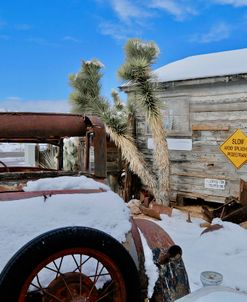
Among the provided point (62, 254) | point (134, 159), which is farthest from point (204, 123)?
point (62, 254)

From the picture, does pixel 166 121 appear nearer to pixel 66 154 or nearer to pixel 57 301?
pixel 66 154

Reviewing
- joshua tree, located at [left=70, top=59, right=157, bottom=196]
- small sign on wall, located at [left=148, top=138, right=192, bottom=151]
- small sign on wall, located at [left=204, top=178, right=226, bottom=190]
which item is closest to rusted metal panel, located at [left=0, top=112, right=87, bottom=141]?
small sign on wall, located at [left=204, top=178, right=226, bottom=190]

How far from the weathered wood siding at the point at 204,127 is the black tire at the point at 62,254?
6961 millimetres

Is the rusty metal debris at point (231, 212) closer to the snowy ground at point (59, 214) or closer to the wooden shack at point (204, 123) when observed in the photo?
the wooden shack at point (204, 123)

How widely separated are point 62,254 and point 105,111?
8.70 m

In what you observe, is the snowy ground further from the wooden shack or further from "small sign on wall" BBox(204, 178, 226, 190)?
"small sign on wall" BBox(204, 178, 226, 190)

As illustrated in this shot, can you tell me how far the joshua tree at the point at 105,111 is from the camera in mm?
9969

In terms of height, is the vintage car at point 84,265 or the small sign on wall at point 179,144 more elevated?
the small sign on wall at point 179,144

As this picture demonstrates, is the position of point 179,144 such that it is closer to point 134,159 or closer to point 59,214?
point 134,159

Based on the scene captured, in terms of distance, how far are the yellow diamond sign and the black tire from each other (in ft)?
22.6

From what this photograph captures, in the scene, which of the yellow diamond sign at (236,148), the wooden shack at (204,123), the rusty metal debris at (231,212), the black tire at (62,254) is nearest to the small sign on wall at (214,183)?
the wooden shack at (204,123)

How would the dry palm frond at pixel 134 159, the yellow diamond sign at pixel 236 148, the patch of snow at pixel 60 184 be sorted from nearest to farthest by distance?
1. the patch of snow at pixel 60 184
2. the yellow diamond sign at pixel 236 148
3. the dry palm frond at pixel 134 159

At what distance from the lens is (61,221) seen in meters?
2.30

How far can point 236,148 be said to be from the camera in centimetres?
857
